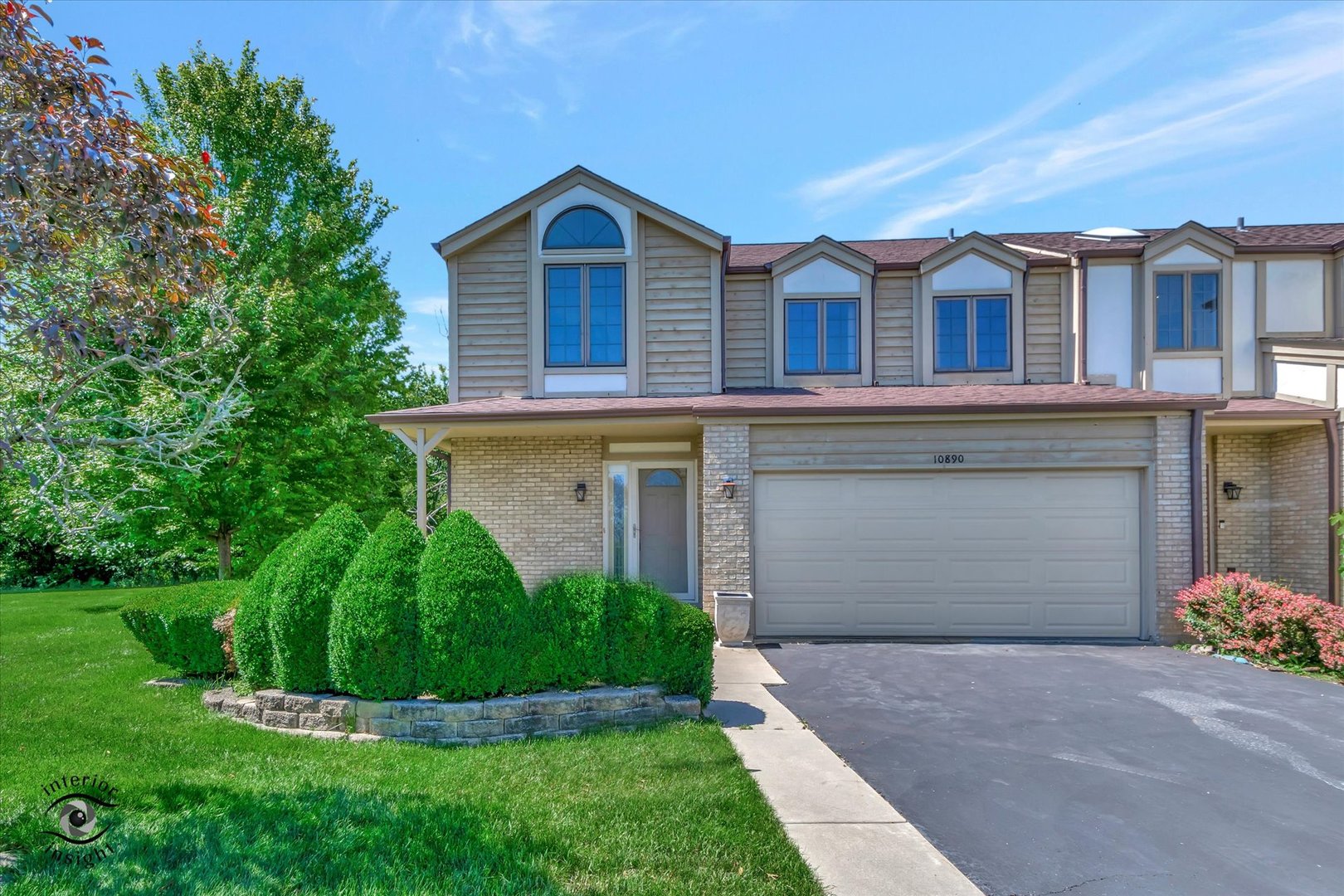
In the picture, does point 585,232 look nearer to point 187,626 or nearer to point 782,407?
point 782,407

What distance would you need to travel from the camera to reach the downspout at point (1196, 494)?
9.78 meters

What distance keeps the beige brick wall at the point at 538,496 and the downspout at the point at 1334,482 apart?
1111 centimetres

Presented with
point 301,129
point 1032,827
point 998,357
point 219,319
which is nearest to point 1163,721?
point 1032,827

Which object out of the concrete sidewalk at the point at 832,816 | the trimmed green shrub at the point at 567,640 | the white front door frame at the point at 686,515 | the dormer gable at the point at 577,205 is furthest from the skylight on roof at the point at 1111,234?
the trimmed green shrub at the point at 567,640

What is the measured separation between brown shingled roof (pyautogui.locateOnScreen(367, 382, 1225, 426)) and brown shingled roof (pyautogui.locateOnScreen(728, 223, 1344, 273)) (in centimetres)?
263

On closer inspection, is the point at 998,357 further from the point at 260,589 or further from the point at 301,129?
the point at 301,129

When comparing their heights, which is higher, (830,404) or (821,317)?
(821,317)

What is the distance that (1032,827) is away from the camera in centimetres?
414

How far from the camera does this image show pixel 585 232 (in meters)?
12.2

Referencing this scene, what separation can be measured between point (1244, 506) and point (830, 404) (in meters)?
7.75

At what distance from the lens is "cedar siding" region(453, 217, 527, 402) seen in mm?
12203

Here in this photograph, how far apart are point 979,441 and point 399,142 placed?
1275cm

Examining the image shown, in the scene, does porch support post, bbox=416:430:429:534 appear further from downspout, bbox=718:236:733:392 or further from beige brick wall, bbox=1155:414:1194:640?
beige brick wall, bbox=1155:414:1194:640

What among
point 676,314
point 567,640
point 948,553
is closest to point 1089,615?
point 948,553
